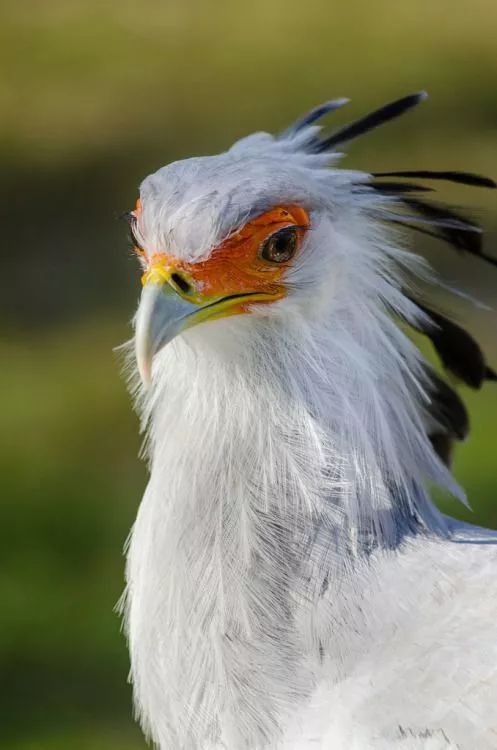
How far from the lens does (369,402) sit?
1.95 metres

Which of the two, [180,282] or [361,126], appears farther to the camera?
[361,126]

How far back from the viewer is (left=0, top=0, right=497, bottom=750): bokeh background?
385 centimetres

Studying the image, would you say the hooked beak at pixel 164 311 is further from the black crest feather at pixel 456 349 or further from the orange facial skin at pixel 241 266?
the black crest feather at pixel 456 349

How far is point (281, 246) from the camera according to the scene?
1.90m

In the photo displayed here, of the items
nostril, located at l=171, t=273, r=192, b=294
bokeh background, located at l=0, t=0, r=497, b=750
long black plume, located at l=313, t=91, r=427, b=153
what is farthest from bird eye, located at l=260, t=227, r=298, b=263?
bokeh background, located at l=0, t=0, r=497, b=750

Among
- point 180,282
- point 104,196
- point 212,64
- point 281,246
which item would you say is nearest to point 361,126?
point 281,246

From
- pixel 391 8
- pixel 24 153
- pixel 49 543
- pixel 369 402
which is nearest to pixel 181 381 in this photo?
pixel 369 402

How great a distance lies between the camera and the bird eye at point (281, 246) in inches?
74.4

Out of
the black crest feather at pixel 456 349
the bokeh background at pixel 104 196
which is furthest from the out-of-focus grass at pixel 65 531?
the black crest feather at pixel 456 349

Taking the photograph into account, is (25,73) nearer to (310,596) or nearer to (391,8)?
(391,8)

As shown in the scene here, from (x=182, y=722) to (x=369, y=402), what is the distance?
1.81ft

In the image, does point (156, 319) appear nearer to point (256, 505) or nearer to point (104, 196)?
point (256, 505)

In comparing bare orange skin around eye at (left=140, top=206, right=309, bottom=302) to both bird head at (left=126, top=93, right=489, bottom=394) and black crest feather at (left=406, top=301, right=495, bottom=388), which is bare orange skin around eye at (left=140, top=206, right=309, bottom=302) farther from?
black crest feather at (left=406, top=301, right=495, bottom=388)

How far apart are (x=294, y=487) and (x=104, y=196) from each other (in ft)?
15.7
